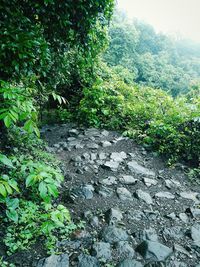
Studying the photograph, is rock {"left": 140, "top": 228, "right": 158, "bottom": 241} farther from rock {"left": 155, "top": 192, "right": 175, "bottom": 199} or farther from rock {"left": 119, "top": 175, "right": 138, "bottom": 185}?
rock {"left": 119, "top": 175, "right": 138, "bottom": 185}

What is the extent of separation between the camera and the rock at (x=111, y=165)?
512cm

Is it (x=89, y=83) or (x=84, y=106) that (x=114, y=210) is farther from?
(x=89, y=83)

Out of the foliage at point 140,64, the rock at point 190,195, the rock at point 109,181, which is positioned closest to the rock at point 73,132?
the rock at point 109,181

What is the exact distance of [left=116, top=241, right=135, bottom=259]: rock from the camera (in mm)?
2822

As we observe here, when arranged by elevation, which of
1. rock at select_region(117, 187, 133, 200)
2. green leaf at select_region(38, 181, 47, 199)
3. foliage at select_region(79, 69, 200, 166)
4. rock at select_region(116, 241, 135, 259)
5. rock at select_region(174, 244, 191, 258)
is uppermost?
green leaf at select_region(38, 181, 47, 199)

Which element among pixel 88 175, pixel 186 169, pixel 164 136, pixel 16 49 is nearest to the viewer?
pixel 16 49

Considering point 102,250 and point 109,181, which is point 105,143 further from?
point 102,250

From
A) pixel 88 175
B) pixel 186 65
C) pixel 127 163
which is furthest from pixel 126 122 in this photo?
pixel 186 65

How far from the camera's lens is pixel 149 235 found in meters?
→ 3.27

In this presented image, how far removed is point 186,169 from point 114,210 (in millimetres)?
2480

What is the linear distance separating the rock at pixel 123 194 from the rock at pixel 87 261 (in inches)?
59.1

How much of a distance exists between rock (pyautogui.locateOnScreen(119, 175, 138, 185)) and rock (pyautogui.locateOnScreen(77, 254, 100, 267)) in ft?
6.71

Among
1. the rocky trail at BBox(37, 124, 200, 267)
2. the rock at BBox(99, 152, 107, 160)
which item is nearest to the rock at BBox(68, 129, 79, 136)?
the rocky trail at BBox(37, 124, 200, 267)

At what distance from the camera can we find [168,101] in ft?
26.6
